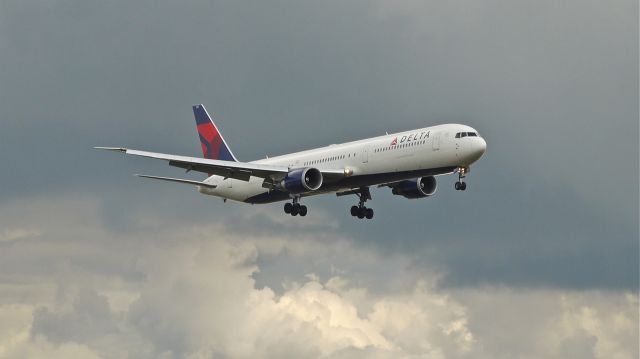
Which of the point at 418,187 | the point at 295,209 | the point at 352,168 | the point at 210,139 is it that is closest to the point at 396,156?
the point at 352,168

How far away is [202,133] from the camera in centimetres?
13688

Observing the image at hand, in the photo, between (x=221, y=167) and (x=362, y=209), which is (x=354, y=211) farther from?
(x=221, y=167)

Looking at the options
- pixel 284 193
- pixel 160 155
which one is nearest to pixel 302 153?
pixel 284 193

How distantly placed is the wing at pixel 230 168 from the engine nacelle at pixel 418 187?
9248 mm

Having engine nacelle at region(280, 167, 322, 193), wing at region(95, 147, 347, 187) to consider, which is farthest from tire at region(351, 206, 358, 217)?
engine nacelle at region(280, 167, 322, 193)

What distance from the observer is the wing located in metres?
112

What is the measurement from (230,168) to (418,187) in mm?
15774

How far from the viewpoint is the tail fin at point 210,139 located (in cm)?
13325

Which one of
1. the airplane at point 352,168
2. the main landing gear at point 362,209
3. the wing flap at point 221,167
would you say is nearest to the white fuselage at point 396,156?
the airplane at point 352,168

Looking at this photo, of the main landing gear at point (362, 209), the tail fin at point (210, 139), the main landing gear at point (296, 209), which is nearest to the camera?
the main landing gear at point (296, 209)

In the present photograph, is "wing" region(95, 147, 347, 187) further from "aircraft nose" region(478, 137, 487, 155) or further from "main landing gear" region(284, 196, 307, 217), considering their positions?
"aircraft nose" region(478, 137, 487, 155)

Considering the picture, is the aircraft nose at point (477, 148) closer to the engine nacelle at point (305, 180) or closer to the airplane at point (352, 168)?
the airplane at point (352, 168)

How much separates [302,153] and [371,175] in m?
10.5

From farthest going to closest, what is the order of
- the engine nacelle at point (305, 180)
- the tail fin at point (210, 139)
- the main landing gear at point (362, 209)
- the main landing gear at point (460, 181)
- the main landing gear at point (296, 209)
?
the tail fin at point (210, 139) → the main landing gear at point (362, 209) → the main landing gear at point (296, 209) → the engine nacelle at point (305, 180) → the main landing gear at point (460, 181)
